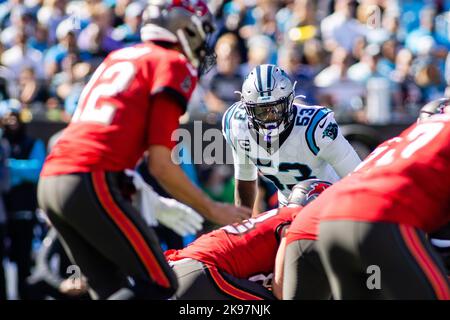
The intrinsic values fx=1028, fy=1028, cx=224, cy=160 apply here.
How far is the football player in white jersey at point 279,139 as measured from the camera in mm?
6078

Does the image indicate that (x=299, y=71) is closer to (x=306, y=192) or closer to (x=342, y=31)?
(x=342, y=31)

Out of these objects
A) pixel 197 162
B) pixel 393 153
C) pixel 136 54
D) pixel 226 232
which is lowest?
pixel 197 162

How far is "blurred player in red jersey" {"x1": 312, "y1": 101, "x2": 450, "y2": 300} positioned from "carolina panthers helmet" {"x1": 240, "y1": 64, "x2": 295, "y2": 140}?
207 centimetres

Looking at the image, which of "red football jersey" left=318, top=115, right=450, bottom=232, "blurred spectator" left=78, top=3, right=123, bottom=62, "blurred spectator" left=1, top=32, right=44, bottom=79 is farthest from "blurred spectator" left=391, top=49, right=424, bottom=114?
"red football jersey" left=318, top=115, right=450, bottom=232

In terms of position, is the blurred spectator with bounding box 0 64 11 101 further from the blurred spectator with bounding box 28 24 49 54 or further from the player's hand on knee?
the player's hand on knee

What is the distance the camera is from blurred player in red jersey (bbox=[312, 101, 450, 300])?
392 cm

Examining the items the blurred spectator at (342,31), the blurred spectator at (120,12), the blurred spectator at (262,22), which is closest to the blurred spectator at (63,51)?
the blurred spectator at (120,12)

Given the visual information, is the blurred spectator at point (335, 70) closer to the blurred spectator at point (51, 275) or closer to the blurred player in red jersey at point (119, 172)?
the blurred spectator at point (51, 275)

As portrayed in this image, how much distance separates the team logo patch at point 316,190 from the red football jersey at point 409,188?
4.18ft

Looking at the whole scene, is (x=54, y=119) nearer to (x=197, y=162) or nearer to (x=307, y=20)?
(x=197, y=162)

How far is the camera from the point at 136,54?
4879 millimetres

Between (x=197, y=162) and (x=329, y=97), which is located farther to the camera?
(x=329, y=97)
